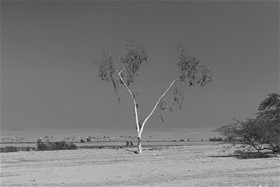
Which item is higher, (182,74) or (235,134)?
(182,74)

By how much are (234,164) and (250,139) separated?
292 inches

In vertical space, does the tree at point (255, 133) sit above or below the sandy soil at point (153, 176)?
above

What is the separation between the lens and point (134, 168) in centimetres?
2338

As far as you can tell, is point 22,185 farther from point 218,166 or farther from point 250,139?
point 250,139

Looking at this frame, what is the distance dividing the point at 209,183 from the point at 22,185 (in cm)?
586

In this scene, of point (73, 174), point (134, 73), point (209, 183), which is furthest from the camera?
point (134, 73)

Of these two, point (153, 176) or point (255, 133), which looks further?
point (255, 133)

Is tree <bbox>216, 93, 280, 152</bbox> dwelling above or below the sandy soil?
above

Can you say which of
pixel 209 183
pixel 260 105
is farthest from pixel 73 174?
pixel 260 105

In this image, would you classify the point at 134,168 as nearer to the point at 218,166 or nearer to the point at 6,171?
the point at 218,166

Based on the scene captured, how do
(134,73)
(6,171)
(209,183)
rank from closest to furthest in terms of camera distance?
(209,183), (6,171), (134,73)

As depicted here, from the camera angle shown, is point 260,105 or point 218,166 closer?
point 218,166

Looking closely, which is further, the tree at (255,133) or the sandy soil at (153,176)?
the tree at (255,133)

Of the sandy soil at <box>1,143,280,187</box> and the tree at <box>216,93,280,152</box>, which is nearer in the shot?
the sandy soil at <box>1,143,280,187</box>
